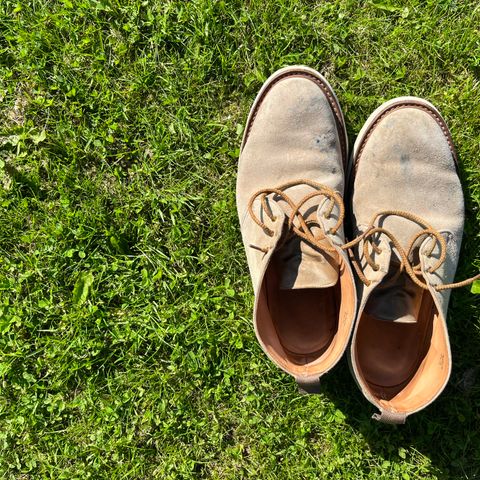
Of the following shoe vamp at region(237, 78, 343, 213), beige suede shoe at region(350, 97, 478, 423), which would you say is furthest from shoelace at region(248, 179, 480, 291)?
shoe vamp at region(237, 78, 343, 213)

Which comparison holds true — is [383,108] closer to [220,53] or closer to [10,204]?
[220,53]

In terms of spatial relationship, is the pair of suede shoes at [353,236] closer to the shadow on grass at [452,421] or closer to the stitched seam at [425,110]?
the stitched seam at [425,110]

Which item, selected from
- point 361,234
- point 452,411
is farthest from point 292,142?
point 452,411

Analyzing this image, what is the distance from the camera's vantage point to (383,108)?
95.1 inches

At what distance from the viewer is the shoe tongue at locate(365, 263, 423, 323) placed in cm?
213

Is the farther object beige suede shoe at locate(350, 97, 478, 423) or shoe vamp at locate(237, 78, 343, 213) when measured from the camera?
shoe vamp at locate(237, 78, 343, 213)

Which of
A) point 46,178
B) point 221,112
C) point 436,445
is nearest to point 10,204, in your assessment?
point 46,178

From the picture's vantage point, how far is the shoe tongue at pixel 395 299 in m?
2.13

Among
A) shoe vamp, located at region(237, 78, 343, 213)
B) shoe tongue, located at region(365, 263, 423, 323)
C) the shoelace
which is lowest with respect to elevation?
shoe tongue, located at region(365, 263, 423, 323)

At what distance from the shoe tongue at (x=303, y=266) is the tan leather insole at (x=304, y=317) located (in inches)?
2.4

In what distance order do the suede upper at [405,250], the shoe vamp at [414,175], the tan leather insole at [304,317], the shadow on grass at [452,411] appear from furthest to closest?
the shadow on grass at [452,411], the shoe vamp at [414,175], the tan leather insole at [304,317], the suede upper at [405,250]

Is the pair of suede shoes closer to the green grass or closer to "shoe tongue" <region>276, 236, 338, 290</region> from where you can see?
"shoe tongue" <region>276, 236, 338, 290</region>

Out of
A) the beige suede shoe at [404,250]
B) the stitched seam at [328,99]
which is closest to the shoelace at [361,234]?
the beige suede shoe at [404,250]

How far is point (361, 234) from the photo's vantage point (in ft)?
7.50
